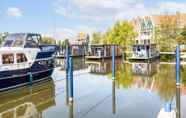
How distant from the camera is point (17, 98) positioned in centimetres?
1498

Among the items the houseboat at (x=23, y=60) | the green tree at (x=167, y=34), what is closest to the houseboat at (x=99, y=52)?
the green tree at (x=167, y=34)

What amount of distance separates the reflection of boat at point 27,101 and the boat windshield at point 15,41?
279 centimetres

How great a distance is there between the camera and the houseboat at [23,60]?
16.6 m

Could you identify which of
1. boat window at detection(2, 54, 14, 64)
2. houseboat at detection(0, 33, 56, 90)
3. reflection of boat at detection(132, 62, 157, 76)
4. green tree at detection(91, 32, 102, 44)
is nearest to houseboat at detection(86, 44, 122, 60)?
reflection of boat at detection(132, 62, 157, 76)

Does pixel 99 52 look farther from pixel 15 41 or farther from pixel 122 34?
pixel 15 41

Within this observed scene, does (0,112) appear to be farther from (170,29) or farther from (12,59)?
(170,29)

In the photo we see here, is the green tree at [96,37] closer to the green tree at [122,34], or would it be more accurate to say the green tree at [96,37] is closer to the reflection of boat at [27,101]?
the green tree at [122,34]

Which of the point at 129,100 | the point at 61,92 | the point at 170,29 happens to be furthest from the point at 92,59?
the point at 129,100

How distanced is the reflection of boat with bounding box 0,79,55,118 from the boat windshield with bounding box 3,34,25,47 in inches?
110

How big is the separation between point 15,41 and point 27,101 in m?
6.60

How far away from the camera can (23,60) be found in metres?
18.4

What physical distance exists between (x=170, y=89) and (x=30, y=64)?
25.9ft

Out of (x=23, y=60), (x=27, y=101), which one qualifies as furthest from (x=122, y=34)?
(x=27, y=101)

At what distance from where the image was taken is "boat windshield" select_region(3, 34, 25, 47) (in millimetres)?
19739
